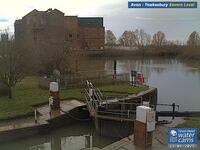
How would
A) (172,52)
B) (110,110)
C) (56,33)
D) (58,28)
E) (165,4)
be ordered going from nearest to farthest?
(165,4), (172,52), (110,110), (56,33), (58,28)

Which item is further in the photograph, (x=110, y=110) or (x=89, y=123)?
(x=89, y=123)

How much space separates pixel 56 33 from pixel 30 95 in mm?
15103

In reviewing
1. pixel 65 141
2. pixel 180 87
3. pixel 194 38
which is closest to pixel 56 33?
pixel 180 87

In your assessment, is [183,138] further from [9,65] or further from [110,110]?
[9,65]

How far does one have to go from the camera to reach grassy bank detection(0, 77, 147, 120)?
10.3 meters

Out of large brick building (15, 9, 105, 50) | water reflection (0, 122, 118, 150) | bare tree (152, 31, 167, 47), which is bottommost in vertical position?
water reflection (0, 122, 118, 150)

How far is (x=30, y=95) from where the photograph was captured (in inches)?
516

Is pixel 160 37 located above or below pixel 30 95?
above

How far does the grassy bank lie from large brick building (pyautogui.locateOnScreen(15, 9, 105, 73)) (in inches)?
135

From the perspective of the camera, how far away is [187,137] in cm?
374

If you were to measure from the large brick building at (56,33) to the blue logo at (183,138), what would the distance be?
14.9 meters

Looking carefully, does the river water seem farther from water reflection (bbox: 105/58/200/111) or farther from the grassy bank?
the grassy bank

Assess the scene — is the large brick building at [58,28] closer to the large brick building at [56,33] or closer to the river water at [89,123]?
the large brick building at [56,33]

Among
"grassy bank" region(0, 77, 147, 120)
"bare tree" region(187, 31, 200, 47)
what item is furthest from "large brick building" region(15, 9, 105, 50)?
"bare tree" region(187, 31, 200, 47)
